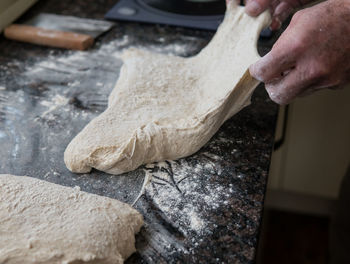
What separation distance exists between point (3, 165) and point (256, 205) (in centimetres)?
58

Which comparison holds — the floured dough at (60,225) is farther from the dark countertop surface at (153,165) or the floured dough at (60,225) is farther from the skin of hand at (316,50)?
the skin of hand at (316,50)

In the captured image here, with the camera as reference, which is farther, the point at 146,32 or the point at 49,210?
the point at 146,32

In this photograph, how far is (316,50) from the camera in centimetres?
85

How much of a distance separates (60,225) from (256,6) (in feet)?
2.53

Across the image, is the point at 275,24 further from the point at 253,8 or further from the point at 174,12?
the point at 174,12

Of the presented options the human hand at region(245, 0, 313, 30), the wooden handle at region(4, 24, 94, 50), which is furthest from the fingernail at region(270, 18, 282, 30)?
the wooden handle at region(4, 24, 94, 50)

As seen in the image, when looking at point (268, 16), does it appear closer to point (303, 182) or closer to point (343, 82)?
point (343, 82)

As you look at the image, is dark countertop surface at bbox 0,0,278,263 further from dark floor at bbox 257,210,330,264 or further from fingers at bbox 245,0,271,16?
dark floor at bbox 257,210,330,264

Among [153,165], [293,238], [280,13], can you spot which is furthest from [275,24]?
[293,238]

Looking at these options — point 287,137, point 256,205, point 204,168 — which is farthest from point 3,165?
point 287,137

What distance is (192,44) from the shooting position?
1.46 meters

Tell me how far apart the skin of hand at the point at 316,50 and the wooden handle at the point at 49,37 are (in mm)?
749

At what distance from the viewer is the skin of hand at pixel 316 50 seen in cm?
85

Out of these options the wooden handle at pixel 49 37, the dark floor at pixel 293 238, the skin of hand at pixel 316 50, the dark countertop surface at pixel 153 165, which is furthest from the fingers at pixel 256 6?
the dark floor at pixel 293 238
